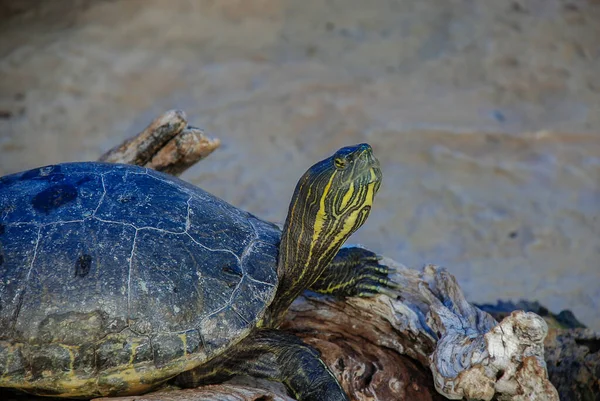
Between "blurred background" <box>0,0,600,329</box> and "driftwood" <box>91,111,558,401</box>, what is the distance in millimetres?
1921

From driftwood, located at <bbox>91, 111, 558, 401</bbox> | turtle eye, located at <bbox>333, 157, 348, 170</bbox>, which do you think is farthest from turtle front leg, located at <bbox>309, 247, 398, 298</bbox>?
turtle eye, located at <bbox>333, 157, 348, 170</bbox>

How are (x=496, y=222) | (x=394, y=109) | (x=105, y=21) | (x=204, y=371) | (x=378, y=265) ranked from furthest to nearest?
1. (x=105, y=21)
2. (x=394, y=109)
3. (x=496, y=222)
4. (x=378, y=265)
5. (x=204, y=371)

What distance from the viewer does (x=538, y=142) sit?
7.41 metres

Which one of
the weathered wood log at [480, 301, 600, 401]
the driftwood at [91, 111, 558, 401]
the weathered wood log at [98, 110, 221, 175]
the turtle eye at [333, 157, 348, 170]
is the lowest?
the weathered wood log at [480, 301, 600, 401]

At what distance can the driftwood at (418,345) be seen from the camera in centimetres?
307

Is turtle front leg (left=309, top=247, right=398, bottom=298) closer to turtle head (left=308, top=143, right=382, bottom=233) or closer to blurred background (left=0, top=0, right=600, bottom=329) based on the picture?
turtle head (left=308, top=143, right=382, bottom=233)

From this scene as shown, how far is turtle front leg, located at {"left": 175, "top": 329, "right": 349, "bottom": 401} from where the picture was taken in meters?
3.30

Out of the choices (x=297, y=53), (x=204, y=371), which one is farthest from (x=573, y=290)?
(x=297, y=53)

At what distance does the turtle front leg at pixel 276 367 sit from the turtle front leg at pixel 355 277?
38 cm

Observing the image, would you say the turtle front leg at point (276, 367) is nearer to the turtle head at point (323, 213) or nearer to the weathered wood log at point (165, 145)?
the turtle head at point (323, 213)

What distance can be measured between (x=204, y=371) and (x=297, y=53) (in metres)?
6.07

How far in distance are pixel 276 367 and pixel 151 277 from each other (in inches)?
30.3

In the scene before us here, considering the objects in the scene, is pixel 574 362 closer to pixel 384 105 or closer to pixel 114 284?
pixel 114 284

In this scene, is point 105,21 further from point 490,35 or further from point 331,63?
point 490,35
